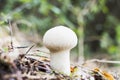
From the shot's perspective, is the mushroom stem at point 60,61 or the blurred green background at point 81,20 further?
the blurred green background at point 81,20

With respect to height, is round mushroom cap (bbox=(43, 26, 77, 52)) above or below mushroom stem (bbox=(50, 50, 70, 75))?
above

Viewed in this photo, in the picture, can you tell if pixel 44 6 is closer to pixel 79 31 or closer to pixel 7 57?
pixel 79 31

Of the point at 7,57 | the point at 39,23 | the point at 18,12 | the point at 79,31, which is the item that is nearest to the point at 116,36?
the point at 79,31

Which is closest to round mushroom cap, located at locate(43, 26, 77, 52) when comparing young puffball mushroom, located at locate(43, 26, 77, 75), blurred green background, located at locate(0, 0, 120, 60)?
young puffball mushroom, located at locate(43, 26, 77, 75)

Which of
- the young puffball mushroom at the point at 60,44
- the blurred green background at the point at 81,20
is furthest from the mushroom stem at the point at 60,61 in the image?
the blurred green background at the point at 81,20

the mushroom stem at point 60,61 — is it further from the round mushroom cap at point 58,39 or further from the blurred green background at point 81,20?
the blurred green background at point 81,20

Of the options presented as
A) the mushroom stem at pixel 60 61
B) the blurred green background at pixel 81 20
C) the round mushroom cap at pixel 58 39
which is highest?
the blurred green background at pixel 81 20

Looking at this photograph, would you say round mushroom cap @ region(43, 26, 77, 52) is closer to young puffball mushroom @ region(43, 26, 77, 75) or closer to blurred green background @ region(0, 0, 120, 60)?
young puffball mushroom @ region(43, 26, 77, 75)
